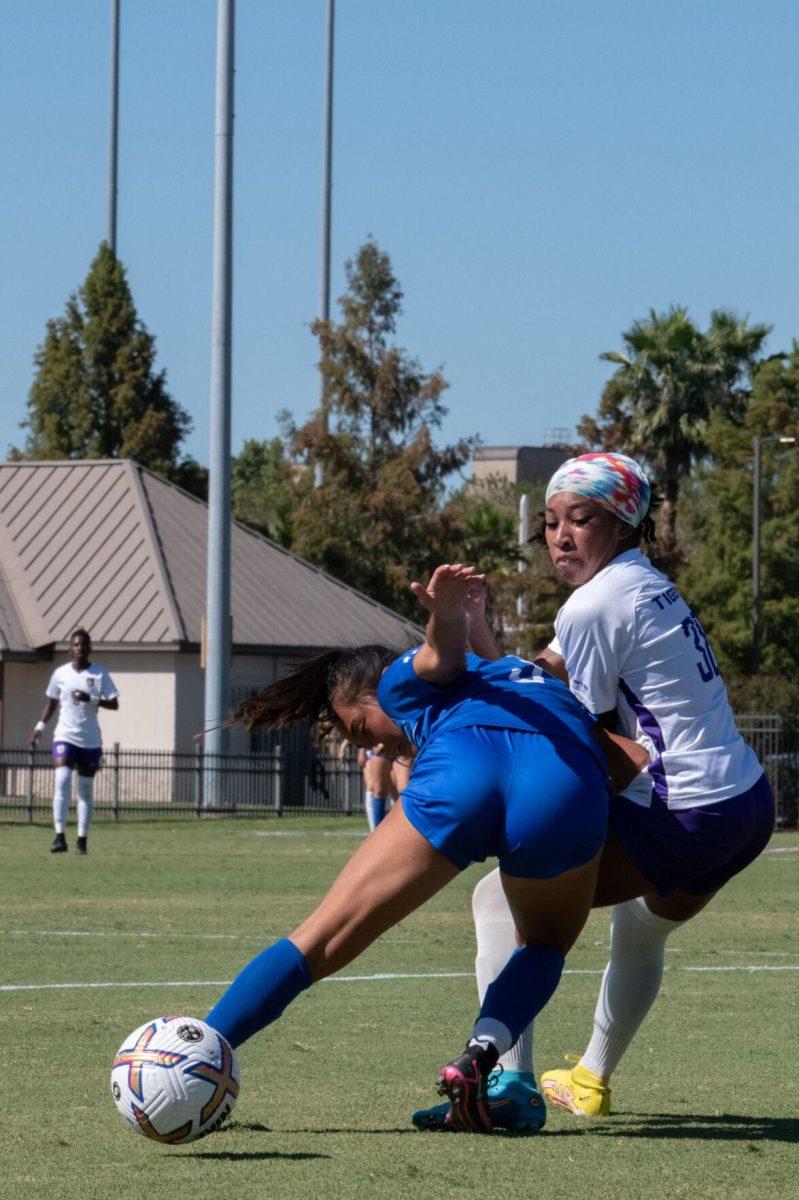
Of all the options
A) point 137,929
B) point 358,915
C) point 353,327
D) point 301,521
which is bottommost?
point 137,929

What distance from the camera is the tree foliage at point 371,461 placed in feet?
146

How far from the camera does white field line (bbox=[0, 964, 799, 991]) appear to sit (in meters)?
9.39

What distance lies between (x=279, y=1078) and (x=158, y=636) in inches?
1194

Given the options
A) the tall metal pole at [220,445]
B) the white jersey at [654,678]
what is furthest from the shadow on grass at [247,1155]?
the tall metal pole at [220,445]

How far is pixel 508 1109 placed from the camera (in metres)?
5.84

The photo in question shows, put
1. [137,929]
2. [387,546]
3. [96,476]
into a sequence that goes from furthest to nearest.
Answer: [387,546]
[96,476]
[137,929]

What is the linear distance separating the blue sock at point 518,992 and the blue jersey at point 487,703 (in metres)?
0.58

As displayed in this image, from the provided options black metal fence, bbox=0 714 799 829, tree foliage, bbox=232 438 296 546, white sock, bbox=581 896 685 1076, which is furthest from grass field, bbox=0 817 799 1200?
tree foliage, bbox=232 438 296 546

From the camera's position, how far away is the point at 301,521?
46.3m

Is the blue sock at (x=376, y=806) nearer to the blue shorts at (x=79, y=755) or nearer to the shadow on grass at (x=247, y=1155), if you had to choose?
the blue shorts at (x=79, y=755)

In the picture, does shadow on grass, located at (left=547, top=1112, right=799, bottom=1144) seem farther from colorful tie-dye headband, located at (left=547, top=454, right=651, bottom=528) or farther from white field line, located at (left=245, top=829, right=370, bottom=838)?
white field line, located at (left=245, top=829, right=370, bottom=838)

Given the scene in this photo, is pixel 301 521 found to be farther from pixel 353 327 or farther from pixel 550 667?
pixel 550 667

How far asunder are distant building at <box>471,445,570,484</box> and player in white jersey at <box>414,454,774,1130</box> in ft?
349

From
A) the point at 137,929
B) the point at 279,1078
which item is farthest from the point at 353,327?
the point at 279,1078
